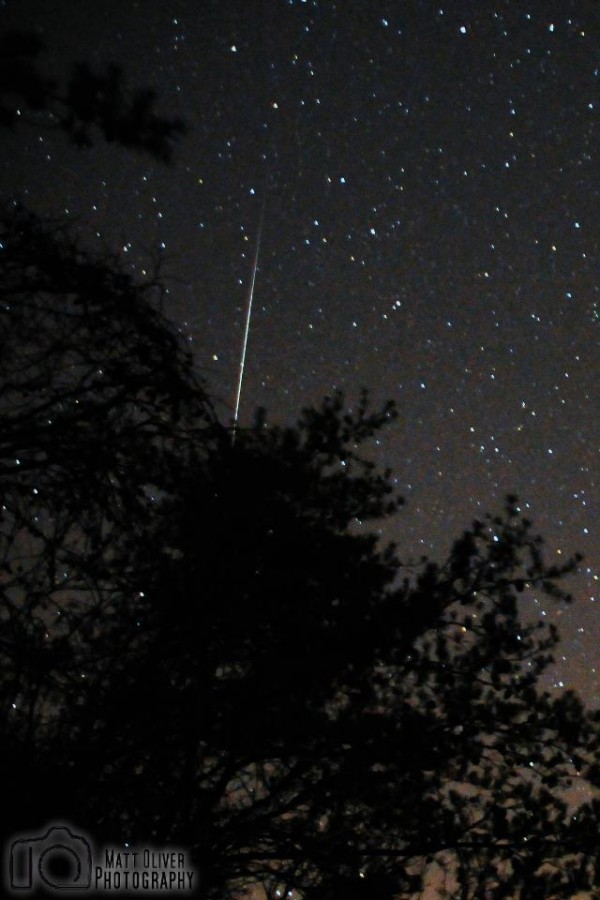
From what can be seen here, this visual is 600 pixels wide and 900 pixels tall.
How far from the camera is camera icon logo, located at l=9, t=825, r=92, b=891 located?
2812mm

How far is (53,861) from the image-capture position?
9.78 feet

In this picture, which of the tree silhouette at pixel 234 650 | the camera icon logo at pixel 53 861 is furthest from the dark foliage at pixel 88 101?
the camera icon logo at pixel 53 861

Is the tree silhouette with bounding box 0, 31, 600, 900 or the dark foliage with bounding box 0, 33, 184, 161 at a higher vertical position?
the dark foliage with bounding box 0, 33, 184, 161

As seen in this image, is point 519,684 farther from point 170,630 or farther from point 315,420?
point 170,630

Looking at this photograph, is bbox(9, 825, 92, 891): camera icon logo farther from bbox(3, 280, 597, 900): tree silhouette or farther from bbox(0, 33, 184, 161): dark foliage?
bbox(0, 33, 184, 161): dark foliage

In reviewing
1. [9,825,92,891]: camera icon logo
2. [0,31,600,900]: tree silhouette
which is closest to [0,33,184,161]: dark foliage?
[0,31,600,900]: tree silhouette

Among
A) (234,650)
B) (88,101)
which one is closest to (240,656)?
(234,650)

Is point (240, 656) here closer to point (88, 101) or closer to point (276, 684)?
point (276, 684)

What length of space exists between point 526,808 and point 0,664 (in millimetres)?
3166

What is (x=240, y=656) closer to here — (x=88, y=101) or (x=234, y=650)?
(x=234, y=650)

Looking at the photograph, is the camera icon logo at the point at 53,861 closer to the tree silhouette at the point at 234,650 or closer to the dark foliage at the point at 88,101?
the tree silhouette at the point at 234,650

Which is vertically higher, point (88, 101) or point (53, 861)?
point (88, 101)

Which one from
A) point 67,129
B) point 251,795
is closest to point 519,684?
point 251,795

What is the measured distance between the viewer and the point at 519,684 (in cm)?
511
